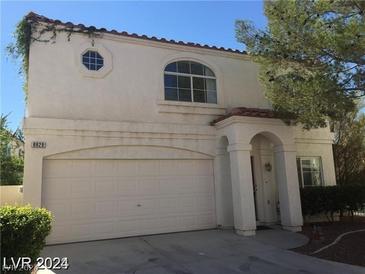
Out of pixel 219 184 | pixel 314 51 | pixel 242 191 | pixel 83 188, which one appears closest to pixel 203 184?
pixel 219 184

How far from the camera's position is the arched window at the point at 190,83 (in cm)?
1274

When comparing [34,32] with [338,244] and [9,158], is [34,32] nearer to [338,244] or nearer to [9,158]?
[9,158]

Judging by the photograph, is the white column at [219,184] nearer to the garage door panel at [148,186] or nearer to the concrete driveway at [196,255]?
the concrete driveway at [196,255]

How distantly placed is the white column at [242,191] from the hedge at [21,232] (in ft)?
21.1

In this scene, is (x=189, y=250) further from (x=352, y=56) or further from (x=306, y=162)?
(x=306, y=162)

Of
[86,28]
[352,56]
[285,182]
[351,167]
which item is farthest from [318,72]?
[351,167]

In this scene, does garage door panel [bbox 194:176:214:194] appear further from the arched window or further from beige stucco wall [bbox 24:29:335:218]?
the arched window

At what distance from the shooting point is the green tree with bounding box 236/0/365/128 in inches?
323

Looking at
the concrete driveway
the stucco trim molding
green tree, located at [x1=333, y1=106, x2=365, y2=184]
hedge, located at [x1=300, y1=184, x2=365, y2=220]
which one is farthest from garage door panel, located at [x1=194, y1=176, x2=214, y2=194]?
green tree, located at [x1=333, y1=106, x2=365, y2=184]

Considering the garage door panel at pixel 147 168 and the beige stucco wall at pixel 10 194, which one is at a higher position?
the garage door panel at pixel 147 168

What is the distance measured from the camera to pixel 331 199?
44.2ft

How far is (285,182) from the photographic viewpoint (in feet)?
39.4

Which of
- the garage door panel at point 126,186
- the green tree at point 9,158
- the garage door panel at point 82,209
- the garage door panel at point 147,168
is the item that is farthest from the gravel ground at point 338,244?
the green tree at point 9,158

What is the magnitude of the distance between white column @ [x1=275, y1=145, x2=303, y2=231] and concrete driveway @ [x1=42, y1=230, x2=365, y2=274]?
0.66 meters
